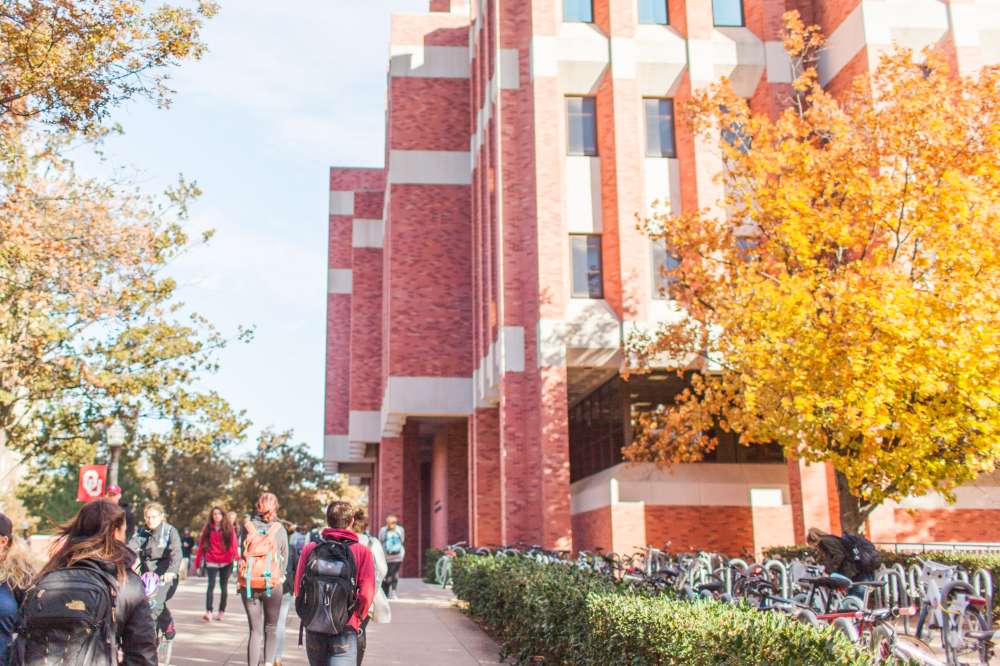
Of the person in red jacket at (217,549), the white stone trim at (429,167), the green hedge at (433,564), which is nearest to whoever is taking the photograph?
the person in red jacket at (217,549)

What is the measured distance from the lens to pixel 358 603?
22.4 ft

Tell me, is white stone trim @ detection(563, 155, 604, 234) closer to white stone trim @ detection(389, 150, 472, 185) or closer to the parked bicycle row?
white stone trim @ detection(389, 150, 472, 185)

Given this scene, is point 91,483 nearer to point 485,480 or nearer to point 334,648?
point 485,480

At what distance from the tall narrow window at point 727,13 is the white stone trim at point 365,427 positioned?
72.4 ft

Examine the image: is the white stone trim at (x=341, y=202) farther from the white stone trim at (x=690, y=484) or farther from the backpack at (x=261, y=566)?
the backpack at (x=261, y=566)

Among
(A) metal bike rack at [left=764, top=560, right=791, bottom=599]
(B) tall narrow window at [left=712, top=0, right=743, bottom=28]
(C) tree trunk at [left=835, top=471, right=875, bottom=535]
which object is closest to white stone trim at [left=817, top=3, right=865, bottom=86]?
(B) tall narrow window at [left=712, top=0, right=743, bottom=28]

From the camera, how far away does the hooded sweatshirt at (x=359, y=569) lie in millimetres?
6832

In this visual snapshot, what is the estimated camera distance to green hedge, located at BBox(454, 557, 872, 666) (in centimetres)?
586

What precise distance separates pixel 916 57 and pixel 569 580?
18557 millimetres

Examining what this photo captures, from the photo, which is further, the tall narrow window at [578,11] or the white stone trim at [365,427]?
the white stone trim at [365,427]

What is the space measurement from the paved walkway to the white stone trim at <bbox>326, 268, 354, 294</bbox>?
31.9 m

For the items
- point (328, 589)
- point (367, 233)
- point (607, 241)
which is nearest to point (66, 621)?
point (328, 589)

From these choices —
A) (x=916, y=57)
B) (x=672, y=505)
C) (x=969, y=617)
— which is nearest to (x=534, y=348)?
(x=672, y=505)

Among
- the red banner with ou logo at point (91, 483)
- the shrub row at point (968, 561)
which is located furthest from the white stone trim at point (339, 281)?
the shrub row at point (968, 561)
